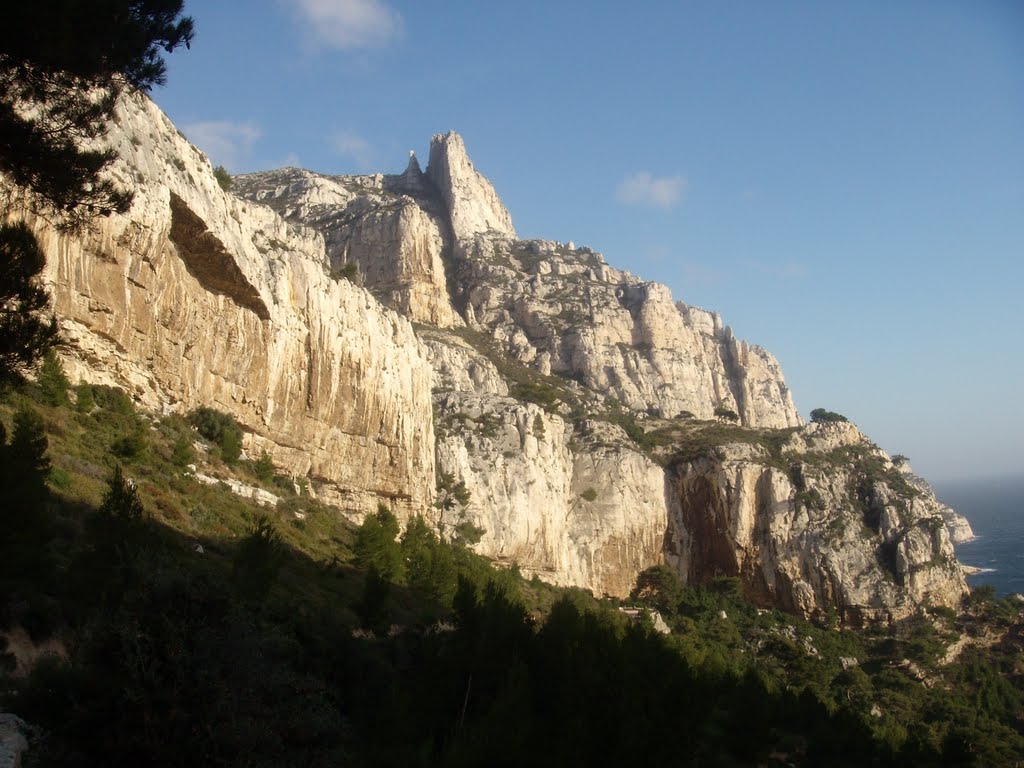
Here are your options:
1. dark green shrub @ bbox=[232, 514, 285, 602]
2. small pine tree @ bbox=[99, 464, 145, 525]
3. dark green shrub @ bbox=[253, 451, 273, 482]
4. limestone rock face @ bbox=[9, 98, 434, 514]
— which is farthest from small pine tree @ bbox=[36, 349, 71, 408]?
small pine tree @ bbox=[99, 464, 145, 525]

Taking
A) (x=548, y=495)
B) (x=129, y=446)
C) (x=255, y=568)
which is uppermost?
(x=548, y=495)

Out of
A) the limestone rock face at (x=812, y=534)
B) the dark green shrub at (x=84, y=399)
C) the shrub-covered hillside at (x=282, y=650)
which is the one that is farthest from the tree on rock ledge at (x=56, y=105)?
the limestone rock face at (x=812, y=534)

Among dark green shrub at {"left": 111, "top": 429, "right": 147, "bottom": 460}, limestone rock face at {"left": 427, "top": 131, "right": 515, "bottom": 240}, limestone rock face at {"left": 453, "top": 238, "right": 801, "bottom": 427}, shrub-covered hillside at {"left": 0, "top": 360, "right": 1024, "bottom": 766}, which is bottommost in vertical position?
shrub-covered hillside at {"left": 0, "top": 360, "right": 1024, "bottom": 766}

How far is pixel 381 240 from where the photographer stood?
66938mm

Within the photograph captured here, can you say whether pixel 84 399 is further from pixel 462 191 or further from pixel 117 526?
pixel 462 191

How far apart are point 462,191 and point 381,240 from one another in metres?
21.6

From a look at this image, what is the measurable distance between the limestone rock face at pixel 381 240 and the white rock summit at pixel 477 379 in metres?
0.27

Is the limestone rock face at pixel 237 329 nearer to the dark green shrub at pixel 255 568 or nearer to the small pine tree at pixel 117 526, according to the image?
the small pine tree at pixel 117 526

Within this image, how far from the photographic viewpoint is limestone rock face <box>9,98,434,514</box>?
23438 mm

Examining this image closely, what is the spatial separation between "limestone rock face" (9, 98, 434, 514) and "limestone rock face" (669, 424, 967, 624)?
24695mm

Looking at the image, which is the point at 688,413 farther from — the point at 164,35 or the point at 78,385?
the point at 164,35

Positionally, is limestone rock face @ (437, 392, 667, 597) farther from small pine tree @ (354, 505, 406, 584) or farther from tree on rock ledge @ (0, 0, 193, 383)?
tree on rock ledge @ (0, 0, 193, 383)

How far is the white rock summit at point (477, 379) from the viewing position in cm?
2639

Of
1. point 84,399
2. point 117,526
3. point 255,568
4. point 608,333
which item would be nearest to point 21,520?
point 117,526
